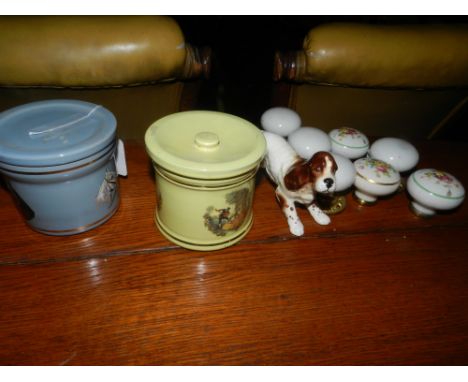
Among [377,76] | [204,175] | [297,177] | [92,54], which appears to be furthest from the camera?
[377,76]

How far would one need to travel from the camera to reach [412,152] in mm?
811

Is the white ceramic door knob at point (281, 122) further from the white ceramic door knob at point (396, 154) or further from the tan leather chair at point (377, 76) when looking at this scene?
the tan leather chair at point (377, 76)

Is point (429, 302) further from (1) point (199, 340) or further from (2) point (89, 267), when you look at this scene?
(2) point (89, 267)

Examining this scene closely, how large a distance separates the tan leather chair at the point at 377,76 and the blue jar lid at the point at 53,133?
660 mm

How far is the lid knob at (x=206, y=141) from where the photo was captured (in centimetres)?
59

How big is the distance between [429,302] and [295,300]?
24 centimetres

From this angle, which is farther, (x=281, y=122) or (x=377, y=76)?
(x=377, y=76)

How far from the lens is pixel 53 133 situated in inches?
23.7

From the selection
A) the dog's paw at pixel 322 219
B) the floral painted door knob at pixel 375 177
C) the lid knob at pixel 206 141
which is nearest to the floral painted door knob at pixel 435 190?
the floral painted door knob at pixel 375 177

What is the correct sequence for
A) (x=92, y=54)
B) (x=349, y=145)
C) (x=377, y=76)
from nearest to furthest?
1. (x=349, y=145)
2. (x=92, y=54)
3. (x=377, y=76)

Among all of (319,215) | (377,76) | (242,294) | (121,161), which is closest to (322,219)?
(319,215)

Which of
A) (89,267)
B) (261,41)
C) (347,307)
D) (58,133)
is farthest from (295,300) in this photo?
(261,41)

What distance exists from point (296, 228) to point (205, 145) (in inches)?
10.5

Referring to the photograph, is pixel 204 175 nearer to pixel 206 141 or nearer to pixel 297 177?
pixel 206 141
